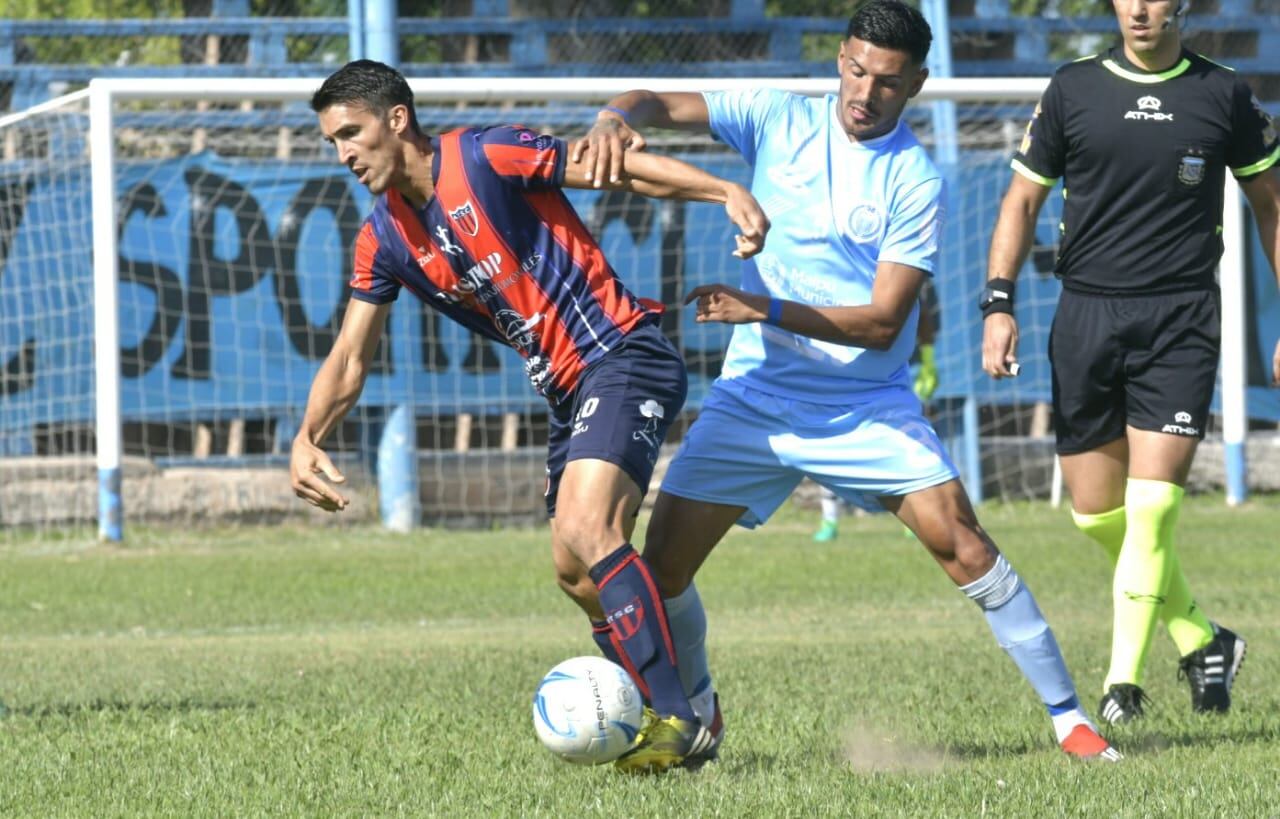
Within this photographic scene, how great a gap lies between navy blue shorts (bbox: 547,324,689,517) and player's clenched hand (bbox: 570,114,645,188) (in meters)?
0.56

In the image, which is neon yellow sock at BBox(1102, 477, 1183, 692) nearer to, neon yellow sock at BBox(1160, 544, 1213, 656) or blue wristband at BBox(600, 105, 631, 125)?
neon yellow sock at BBox(1160, 544, 1213, 656)

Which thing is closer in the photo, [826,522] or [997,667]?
[997,667]

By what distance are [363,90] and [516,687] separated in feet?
9.32

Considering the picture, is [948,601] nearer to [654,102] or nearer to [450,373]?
[654,102]

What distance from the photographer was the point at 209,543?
15102 millimetres

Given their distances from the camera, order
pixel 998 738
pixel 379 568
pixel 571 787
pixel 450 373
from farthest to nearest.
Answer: pixel 450 373 → pixel 379 568 → pixel 998 738 → pixel 571 787

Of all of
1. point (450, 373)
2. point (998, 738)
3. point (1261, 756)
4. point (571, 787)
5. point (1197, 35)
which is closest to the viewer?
point (571, 787)

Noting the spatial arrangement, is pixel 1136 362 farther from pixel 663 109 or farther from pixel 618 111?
pixel 618 111

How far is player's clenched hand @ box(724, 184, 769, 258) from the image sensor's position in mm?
4949

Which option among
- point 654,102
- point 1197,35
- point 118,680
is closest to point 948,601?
point 118,680

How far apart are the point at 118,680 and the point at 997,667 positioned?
3.66m

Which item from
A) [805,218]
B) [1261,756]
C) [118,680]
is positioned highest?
[805,218]

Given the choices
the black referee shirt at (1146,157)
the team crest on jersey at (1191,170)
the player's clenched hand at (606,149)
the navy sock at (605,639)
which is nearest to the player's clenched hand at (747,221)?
the player's clenched hand at (606,149)

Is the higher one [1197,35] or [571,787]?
[1197,35]
